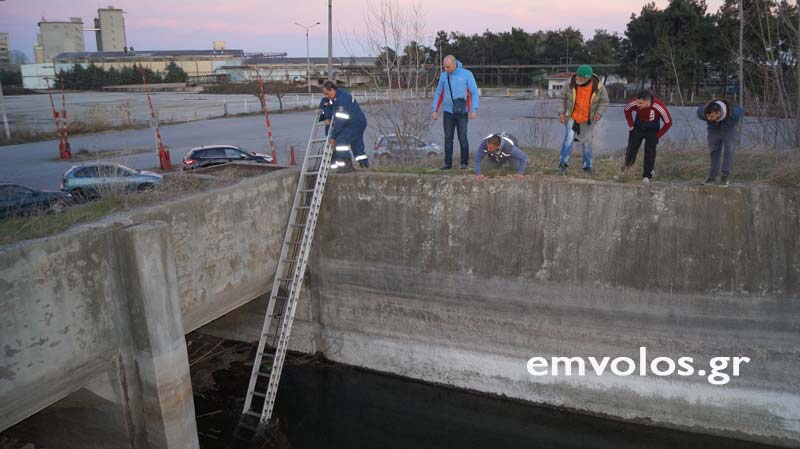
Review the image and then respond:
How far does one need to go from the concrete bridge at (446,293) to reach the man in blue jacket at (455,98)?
4.83 ft

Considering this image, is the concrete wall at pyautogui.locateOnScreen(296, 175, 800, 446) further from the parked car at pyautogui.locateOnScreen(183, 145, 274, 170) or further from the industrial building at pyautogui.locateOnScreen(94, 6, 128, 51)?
the industrial building at pyautogui.locateOnScreen(94, 6, 128, 51)

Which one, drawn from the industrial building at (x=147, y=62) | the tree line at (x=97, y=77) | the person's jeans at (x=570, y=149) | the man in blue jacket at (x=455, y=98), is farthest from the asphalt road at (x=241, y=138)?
the industrial building at (x=147, y=62)

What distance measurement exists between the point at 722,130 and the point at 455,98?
4.23 meters

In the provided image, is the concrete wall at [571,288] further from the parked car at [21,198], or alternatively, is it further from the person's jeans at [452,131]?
the parked car at [21,198]

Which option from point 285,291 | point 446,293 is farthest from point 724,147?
point 285,291

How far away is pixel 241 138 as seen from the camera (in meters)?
27.4

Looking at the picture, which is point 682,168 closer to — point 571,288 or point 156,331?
point 571,288

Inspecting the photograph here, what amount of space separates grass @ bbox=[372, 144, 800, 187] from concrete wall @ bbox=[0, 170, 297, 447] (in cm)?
309

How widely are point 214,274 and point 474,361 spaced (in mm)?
4404

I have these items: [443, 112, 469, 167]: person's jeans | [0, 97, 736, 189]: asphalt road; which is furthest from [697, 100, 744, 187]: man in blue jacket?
[0, 97, 736, 189]: asphalt road

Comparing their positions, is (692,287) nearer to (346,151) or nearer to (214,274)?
(346,151)

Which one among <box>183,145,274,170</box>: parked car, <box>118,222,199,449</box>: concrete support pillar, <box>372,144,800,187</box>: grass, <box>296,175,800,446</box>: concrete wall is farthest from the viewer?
<box>183,145,274,170</box>: parked car

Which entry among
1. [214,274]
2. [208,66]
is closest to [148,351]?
[214,274]

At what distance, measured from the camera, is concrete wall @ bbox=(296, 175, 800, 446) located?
8172 millimetres
